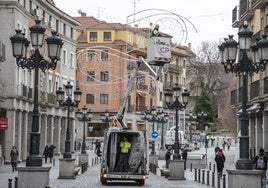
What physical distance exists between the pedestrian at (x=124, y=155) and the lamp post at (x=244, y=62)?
10095mm

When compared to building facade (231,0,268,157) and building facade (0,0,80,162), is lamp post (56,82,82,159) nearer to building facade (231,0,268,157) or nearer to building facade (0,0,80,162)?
building facade (0,0,80,162)

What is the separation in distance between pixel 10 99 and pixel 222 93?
75.4 metres

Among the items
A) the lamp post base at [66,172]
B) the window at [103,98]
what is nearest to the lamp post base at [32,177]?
the lamp post base at [66,172]

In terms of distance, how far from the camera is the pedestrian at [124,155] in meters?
29.0

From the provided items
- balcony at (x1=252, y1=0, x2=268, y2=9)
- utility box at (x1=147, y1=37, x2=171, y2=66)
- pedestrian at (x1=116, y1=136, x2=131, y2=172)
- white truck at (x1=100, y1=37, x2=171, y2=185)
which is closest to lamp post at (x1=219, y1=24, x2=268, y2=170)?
utility box at (x1=147, y1=37, x2=171, y2=66)

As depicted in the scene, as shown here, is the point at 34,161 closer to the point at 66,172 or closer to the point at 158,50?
the point at 158,50

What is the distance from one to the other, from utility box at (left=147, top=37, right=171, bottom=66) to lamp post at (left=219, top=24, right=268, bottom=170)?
5.91 meters

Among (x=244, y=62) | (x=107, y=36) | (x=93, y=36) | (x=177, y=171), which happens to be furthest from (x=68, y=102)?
(x=93, y=36)

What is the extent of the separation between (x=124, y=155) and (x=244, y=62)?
11.5m

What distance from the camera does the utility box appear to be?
25.9m

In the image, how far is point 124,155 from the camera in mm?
29266

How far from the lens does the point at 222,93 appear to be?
117 m

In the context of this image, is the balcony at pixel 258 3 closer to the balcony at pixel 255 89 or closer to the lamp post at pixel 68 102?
the balcony at pixel 255 89

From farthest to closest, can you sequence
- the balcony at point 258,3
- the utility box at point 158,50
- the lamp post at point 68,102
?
the balcony at point 258,3
the lamp post at point 68,102
the utility box at point 158,50
